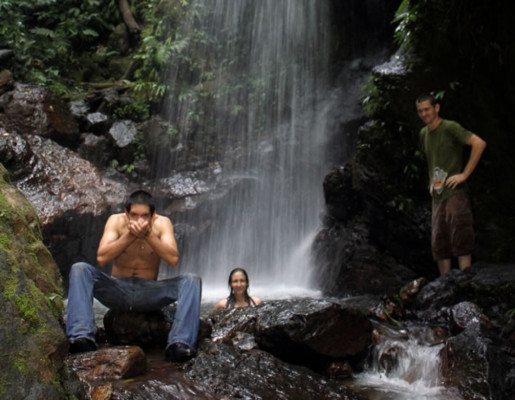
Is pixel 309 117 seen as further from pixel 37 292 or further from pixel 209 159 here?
pixel 37 292

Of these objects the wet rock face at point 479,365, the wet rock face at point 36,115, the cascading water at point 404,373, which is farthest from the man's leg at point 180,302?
the wet rock face at point 36,115

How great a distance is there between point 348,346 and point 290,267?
5635 millimetres

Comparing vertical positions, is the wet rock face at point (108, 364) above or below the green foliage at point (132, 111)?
below

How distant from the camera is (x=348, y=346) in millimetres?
4102

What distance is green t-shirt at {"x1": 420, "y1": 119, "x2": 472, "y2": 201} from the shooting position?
5285 mm

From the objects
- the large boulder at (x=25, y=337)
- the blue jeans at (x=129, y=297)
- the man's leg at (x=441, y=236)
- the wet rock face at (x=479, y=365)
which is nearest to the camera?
the large boulder at (x=25, y=337)

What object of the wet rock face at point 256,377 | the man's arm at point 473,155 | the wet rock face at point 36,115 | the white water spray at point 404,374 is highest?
the wet rock face at point 36,115

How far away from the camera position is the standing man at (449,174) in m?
5.26

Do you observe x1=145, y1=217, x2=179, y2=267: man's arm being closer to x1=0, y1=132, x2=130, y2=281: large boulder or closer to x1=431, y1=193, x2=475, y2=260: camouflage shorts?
x1=431, y1=193, x2=475, y2=260: camouflage shorts

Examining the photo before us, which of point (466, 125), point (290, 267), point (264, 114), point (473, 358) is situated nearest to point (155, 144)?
point (264, 114)

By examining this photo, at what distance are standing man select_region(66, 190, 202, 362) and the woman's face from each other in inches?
68.5

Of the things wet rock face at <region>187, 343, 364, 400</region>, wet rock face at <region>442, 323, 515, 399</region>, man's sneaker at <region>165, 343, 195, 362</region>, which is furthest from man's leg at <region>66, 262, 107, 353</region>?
wet rock face at <region>442, 323, 515, 399</region>

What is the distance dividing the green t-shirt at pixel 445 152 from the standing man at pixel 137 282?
337cm

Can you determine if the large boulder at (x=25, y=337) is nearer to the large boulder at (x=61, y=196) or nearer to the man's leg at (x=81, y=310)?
the man's leg at (x=81, y=310)
